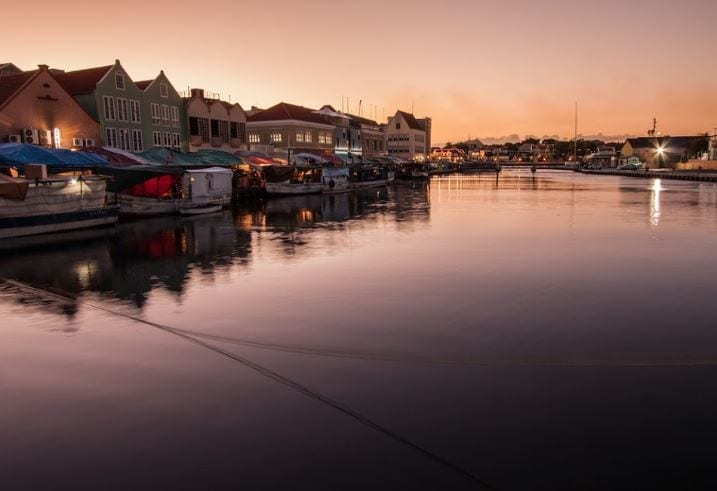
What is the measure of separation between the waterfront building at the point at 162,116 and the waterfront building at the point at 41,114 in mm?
7086

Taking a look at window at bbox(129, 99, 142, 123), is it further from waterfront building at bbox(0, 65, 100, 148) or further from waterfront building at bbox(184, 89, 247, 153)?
waterfront building at bbox(184, 89, 247, 153)

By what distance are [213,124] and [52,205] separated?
3673 cm

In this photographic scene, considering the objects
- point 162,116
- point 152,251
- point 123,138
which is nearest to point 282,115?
point 162,116

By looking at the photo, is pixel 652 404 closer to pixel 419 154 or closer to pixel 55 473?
pixel 55 473

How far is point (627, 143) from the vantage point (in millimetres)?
177250

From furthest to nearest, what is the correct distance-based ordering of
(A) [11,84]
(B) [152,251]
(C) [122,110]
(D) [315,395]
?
(C) [122,110] < (A) [11,84] < (B) [152,251] < (D) [315,395]

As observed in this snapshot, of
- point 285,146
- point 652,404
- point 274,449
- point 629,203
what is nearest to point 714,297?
point 652,404

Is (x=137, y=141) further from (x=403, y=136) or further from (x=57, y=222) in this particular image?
(x=403, y=136)

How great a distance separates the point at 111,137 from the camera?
48375 millimetres

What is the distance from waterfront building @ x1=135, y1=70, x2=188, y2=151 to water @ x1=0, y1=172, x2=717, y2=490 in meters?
35.2

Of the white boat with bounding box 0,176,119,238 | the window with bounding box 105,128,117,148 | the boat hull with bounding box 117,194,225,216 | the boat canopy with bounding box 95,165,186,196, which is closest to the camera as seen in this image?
the white boat with bounding box 0,176,119,238

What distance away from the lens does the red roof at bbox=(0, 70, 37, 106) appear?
40.0 m

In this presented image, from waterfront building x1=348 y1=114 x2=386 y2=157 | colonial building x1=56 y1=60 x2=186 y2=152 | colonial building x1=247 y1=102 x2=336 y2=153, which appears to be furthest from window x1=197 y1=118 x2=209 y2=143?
waterfront building x1=348 y1=114 x2=386 y2=157

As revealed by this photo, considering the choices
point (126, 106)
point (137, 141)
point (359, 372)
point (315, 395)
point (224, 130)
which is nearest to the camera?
point (315, 395)
